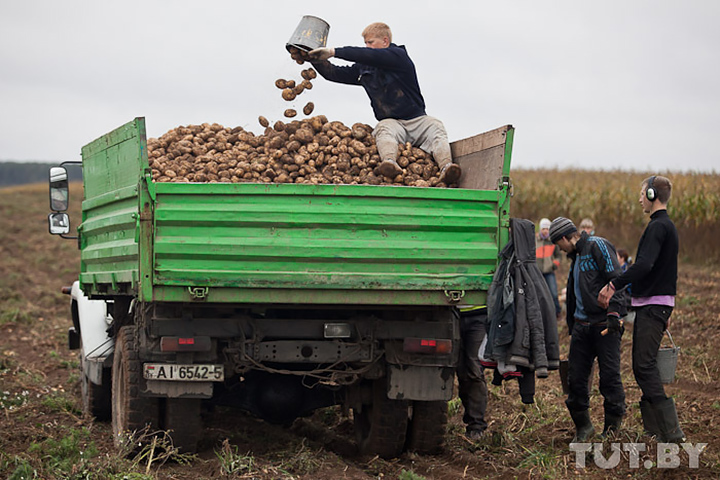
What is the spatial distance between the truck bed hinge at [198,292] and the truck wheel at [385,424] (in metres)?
1.56

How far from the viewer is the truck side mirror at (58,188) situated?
8055 mm

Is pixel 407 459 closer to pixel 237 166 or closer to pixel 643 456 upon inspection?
pixel 643 456

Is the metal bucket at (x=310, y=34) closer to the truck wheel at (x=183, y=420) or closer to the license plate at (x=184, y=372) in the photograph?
the license plate at (x=184, y=372)

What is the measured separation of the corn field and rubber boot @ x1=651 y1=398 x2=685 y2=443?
1187 centimetres

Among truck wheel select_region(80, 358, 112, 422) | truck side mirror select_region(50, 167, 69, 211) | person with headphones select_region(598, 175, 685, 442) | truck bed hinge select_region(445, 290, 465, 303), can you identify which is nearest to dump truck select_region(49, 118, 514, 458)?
truck bed hinge select_region(445, 290, 465, 303)

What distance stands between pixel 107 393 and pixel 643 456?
4562 mm

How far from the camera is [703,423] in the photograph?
716 centimetres

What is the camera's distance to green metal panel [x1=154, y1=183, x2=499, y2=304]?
5.49 meters

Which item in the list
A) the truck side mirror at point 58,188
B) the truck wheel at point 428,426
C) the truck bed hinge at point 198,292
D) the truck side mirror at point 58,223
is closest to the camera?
the truck bed hinge at point 198,292

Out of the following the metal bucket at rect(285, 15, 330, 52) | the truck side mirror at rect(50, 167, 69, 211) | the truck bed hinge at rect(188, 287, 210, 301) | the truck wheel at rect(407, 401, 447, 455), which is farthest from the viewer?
the truck side mirror at rect(50, 167, 69, 211)

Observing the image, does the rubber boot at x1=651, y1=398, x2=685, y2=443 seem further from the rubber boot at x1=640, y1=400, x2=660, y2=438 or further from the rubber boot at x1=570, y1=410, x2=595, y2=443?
the rubber boot at x1=570, y1=410, x2=595, y2=443

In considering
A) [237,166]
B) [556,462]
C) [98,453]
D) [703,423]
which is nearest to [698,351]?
[703,423]

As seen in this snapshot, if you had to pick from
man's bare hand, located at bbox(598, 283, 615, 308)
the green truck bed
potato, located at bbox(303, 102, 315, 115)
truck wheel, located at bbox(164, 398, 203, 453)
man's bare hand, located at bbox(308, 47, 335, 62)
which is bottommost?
truck wheel, located at bbox(164, 398, 203, 453)

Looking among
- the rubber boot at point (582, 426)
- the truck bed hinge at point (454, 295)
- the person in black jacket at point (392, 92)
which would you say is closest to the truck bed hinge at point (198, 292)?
the truck bed hinge at point (454, 295)
